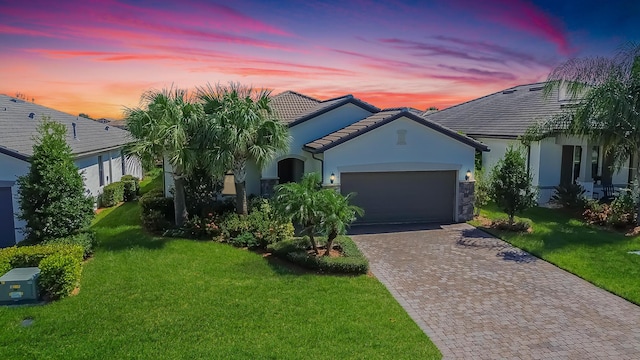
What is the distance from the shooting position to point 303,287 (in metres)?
10.4

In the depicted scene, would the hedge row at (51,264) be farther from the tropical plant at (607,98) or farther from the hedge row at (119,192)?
the tropical plant at (607,98)

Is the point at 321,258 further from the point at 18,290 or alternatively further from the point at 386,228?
the point at 18,290

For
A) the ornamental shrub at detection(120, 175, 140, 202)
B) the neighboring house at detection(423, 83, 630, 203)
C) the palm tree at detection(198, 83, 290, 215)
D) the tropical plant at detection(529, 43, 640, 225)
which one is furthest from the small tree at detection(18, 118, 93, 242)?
the neighboring house at detection(423, 83, 630, 203)

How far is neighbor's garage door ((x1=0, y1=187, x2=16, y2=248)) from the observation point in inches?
612

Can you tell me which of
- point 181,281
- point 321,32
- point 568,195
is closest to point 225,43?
point 321,32

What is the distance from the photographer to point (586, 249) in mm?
13820

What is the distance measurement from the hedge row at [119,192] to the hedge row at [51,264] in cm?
1158

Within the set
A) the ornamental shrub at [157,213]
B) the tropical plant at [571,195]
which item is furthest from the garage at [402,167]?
the ornamental shrub at [157,213]

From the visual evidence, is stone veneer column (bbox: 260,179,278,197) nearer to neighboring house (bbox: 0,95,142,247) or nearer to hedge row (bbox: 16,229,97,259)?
neighboring house (bbox: 0,95,142,247)

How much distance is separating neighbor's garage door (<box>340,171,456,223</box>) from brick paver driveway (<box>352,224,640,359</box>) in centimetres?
318

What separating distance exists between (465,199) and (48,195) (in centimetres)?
1530

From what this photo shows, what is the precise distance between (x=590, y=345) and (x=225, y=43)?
12.1 meters

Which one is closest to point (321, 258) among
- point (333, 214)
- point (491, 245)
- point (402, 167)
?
point (333, 214)

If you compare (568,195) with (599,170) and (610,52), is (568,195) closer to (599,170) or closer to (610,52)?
(599,170)
